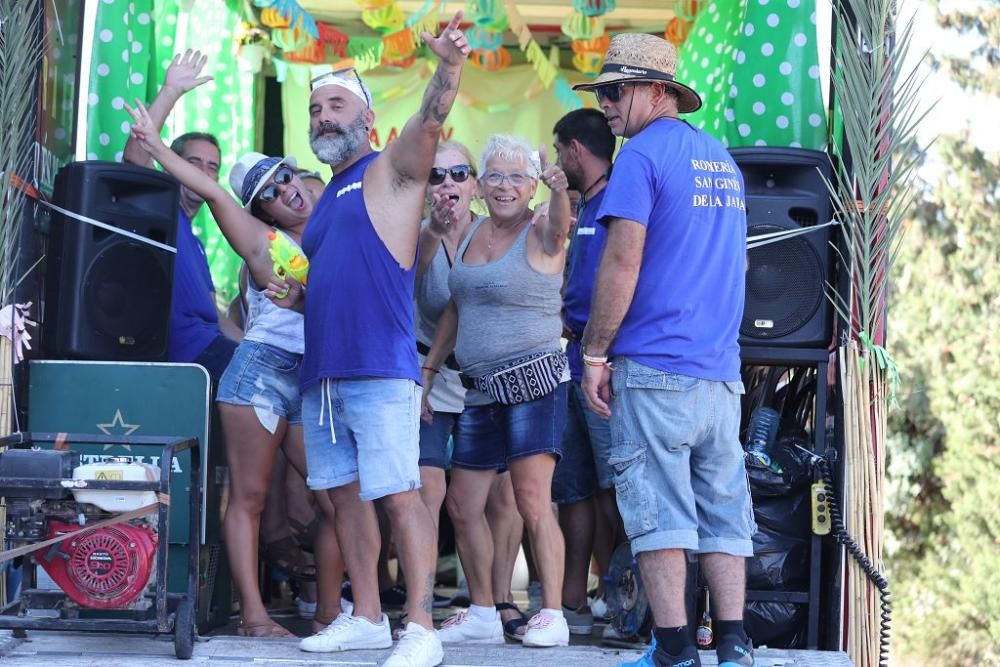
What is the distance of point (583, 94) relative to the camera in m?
7.84

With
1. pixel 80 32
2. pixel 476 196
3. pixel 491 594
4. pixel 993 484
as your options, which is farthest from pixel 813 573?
pixel 993 484

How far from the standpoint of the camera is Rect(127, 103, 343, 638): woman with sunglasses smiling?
415cm

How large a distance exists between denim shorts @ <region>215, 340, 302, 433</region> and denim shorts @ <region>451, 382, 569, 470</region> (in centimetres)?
57

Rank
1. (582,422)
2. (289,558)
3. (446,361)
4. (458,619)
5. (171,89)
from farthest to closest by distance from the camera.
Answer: (289,558) → (171,89) → (582,422) → (446,361) → (458,619)

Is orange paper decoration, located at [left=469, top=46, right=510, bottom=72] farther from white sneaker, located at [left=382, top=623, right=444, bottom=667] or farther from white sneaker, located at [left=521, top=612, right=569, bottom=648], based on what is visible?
white sneaker, located at [left=382, top=623, right=444, bottom=667]

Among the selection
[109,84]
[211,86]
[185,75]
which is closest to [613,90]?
[185,75]

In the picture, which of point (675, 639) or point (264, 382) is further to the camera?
point (264, 382)

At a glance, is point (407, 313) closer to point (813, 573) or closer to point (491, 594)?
point (491, 594)

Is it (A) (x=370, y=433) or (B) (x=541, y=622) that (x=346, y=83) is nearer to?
(A) (x=370, y=433)

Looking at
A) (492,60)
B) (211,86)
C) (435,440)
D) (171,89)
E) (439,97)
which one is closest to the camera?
(439,97)

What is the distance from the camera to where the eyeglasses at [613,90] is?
11.5ft

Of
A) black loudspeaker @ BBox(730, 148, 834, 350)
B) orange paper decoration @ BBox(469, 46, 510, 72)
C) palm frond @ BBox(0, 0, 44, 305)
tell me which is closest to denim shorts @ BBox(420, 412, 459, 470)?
black loudspeaker @ BBox(730, 148, 834, 350)

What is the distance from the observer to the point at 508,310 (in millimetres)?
4172

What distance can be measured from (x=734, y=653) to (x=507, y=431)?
1.13m
